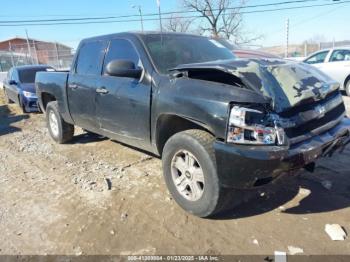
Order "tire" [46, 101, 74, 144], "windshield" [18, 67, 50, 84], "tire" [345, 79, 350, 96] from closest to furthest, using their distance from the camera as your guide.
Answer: "tire" [46, 101, 74, 144] → "tire" [345, 79, 350, 96] → "windshield" [18, 67, 50, 84]

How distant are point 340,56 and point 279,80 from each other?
9158 mm

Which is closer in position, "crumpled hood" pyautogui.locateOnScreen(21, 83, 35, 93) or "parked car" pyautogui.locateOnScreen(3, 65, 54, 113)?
"parked car" pyautogui.locateOnScreen(3, 65, 54, 113)

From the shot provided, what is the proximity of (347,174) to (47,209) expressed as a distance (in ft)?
11.9

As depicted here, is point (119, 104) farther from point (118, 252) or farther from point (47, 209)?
point (118, 252)

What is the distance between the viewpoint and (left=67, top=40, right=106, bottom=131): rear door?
491 cm

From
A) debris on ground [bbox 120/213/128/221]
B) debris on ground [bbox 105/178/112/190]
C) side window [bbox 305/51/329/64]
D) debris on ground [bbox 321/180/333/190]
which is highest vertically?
side window [bbox 305/51/329/64]

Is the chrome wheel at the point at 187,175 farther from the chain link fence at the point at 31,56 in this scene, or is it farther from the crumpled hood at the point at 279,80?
the chain link fence at the point at 31,56

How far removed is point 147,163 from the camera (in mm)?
5062

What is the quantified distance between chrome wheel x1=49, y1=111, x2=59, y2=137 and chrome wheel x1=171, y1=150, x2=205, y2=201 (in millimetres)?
3636

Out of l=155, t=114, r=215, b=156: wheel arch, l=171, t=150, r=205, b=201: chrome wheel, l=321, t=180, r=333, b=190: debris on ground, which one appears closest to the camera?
l=171, t=150, r=205, b=201: chrome wheel

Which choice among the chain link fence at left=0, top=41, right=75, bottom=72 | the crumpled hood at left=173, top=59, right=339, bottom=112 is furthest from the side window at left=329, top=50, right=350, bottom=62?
the chain link fence at left=0, top=41, right=75, bottom=72

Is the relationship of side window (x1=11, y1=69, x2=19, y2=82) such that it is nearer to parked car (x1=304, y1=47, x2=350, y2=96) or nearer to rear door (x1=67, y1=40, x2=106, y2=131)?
rear door (x1=67, y1=40, x2=106, y2=131)

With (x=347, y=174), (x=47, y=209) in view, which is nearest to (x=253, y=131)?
(x=347, y=174)

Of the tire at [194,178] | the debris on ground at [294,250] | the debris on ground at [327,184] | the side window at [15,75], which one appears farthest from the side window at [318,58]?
the debris on ground at [294,250]
